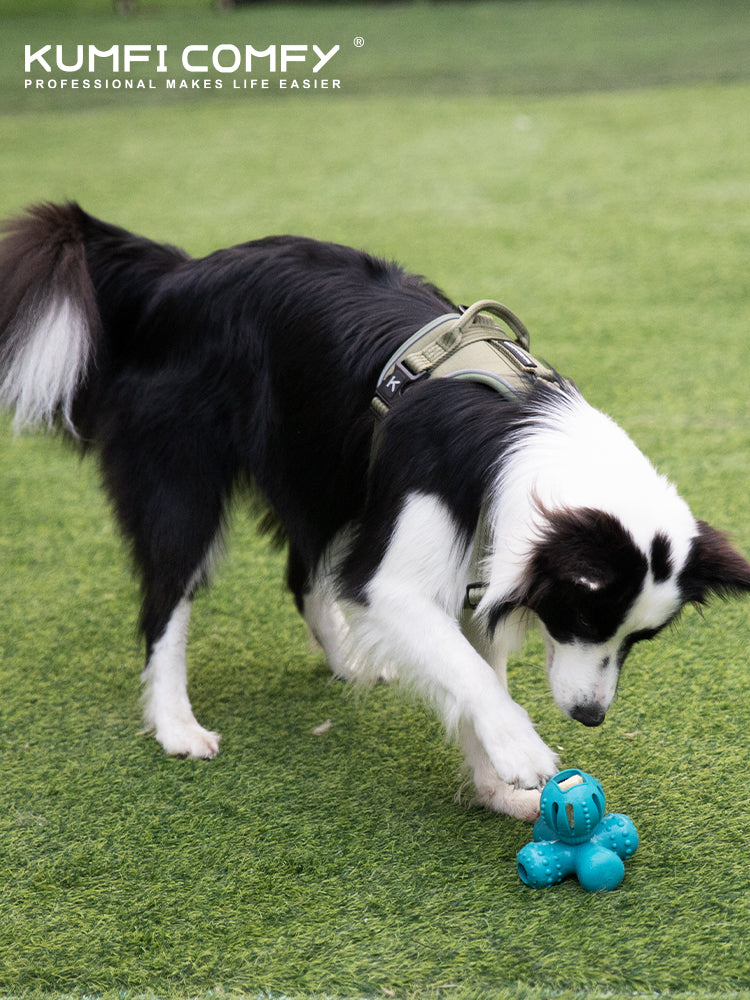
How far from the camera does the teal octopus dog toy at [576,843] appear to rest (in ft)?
7.14

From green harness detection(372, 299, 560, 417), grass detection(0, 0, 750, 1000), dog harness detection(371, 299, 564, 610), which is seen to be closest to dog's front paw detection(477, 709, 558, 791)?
grass detection(0, 0, 750, 1000)

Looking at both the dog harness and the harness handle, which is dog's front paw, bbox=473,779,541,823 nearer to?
the dog harness

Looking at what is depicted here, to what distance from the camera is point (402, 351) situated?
8.61ft

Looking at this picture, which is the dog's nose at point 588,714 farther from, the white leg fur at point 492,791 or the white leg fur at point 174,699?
the white leg fur at point 174,699

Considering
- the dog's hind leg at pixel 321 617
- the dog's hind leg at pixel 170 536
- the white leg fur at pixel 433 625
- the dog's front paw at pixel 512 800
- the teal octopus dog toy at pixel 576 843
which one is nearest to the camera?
the teal octopus dog toy at pixel 576 843

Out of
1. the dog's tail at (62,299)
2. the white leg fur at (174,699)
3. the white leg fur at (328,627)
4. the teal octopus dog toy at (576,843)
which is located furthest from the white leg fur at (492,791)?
the dog's tail at (62,299)


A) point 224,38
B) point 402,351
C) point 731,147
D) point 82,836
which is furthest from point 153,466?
point 224,38

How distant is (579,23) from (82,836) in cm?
1517

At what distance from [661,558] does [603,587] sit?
13 cm

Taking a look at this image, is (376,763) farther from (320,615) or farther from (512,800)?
(320,615)

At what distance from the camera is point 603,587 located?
2.10 metres

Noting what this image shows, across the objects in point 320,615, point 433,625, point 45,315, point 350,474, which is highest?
point 45,315

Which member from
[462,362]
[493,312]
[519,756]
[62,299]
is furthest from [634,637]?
[62,299]

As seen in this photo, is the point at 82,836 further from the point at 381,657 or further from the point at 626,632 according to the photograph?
the point at 626,632
